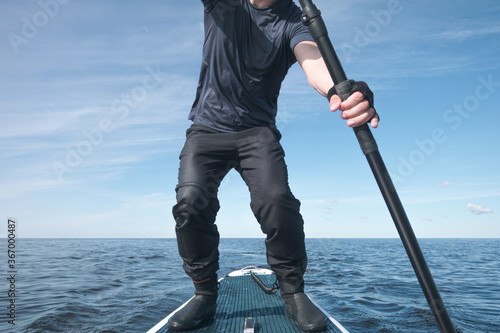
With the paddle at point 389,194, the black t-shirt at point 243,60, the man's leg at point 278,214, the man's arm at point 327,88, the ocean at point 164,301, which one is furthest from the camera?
the ocean at point 164,301

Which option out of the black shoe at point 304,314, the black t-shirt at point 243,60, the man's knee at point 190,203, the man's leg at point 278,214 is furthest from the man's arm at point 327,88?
the black shoe at point 304,314

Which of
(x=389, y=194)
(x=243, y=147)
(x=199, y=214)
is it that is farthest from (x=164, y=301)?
(x=389, y=194)

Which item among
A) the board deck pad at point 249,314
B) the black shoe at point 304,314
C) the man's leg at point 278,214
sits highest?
the man's leg at point 278,214

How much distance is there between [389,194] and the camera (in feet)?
3.76

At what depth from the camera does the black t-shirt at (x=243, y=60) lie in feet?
8.57

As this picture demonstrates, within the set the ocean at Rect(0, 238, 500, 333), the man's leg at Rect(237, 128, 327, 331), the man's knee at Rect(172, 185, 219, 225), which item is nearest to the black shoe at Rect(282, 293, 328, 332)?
the man's leg at Rect(237, 128, 327, 331)

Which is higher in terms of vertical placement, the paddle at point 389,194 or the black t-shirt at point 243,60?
the black t-shirt at point 243,60

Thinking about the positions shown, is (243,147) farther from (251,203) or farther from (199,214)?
(199,214)

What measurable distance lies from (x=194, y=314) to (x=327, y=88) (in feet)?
6.63

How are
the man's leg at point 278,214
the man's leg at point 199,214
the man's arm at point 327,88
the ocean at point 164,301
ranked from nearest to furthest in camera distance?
1. the man's arm at point 327,88
2. the man's leg at point 278,214
3. the man's leg at point 199,214
4. the ocean at point 164,301

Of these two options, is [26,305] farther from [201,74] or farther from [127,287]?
[201,74]

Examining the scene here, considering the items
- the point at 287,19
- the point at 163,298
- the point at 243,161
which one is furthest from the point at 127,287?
the point at 287,19

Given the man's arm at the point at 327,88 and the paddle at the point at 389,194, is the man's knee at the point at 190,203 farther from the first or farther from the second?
the paddle at the point at 389,194

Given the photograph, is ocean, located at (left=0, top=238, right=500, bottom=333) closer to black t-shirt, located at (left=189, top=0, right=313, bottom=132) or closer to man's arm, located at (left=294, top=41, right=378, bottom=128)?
black t-shirt, located at (left=189, top=0, right=313, bottom=132)
